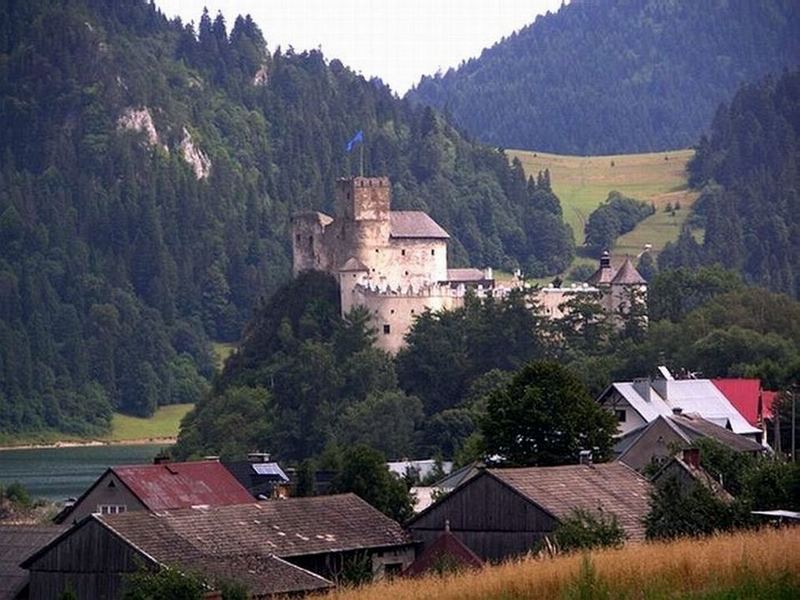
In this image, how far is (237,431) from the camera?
12212 centimetres

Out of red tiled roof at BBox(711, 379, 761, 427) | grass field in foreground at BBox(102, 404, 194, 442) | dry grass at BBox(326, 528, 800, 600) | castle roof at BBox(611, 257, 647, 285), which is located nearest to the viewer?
dry grass at BBox(326, 528, 800, 600)

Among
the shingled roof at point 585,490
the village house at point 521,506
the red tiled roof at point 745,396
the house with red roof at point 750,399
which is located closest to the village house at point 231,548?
the village house at point 521,506

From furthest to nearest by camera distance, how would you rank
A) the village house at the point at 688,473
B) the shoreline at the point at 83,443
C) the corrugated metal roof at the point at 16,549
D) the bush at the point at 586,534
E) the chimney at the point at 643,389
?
the shoreline at the point at 83,443
the chimney at the point at 643,389
the corrugated metal roof at the point at 16,549
the village house at the point at 688,473
the bush at the point at 586,534

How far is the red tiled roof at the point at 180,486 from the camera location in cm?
5609

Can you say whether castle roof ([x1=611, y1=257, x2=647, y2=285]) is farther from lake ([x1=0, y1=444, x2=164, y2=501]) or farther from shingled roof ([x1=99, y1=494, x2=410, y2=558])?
shingled roof ([x1=99, y1=494, x2=410, y2=558])

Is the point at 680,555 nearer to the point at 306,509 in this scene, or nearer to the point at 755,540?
the point at 755,540

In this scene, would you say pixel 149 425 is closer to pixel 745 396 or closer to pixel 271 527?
pixel 745 396

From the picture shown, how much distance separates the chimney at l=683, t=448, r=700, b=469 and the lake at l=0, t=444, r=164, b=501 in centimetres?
4777

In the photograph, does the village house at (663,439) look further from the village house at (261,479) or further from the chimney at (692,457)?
the chimney at (692,457)

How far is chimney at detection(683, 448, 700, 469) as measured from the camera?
46150mm

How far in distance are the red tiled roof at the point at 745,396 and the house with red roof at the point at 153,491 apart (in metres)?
24.2

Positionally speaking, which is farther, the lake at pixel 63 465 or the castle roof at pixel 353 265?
the castle roof at pixel 353 265

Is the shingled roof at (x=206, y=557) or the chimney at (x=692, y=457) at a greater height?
the chimney at (x=692, y=457)

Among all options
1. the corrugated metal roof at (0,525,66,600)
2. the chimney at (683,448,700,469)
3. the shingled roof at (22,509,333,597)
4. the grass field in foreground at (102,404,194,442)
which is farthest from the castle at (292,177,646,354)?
the shingled roof at (22,509,333,597)
